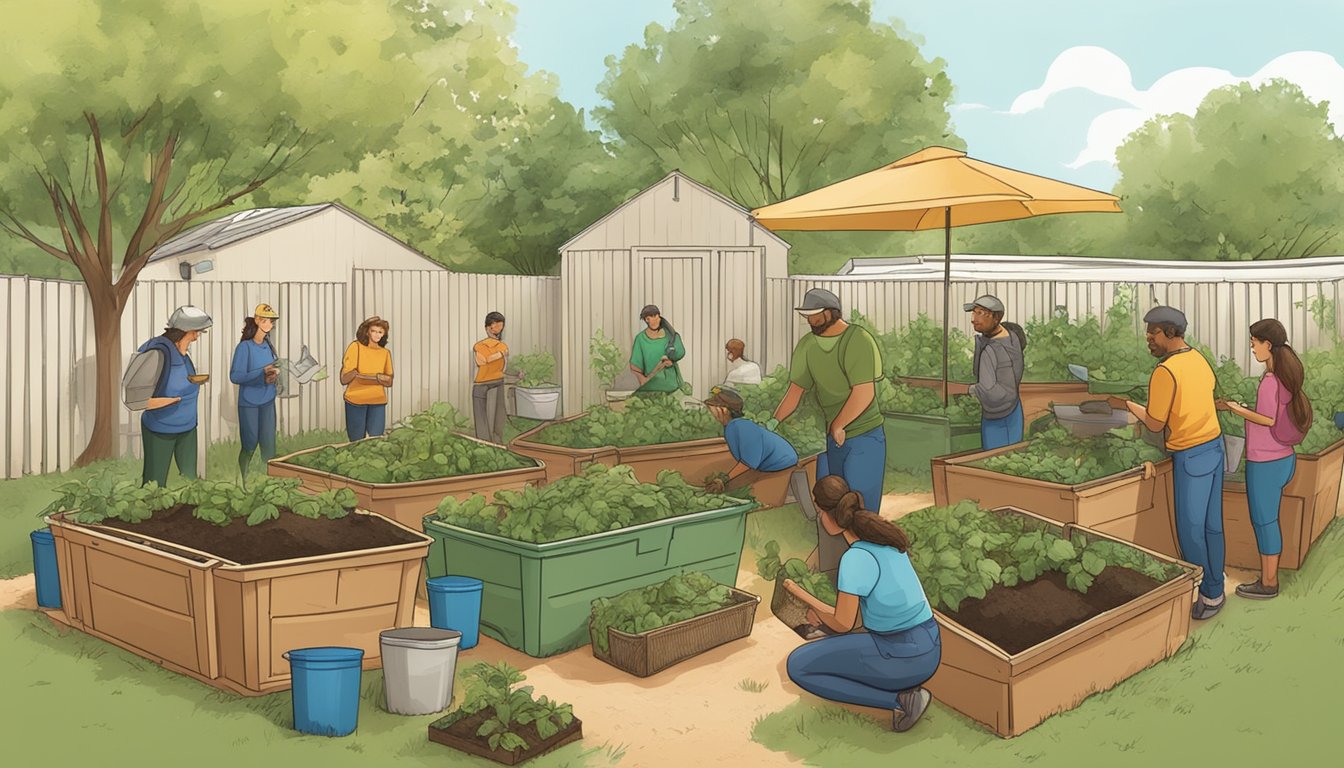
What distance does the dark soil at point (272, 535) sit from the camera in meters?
5.45

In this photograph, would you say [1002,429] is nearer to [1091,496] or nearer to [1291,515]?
[1091,496]

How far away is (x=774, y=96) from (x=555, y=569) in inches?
1134

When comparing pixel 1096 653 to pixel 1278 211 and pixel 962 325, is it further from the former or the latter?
pixel 1278 211

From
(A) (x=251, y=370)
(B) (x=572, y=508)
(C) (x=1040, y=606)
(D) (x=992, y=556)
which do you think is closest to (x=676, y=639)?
(B) (x=572, y=508)

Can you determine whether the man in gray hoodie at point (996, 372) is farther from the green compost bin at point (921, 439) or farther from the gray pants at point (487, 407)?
the gray pants at point (487, 407)

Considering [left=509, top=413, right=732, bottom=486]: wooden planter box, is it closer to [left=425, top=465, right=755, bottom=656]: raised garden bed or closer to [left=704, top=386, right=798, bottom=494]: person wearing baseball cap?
[left=704, top=386, right=798, bottom=494]: person wearing baseball cap

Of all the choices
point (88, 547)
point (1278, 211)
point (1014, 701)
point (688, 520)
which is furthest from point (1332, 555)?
point (1278, 211)

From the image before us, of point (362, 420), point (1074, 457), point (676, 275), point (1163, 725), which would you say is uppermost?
point (676, 275)

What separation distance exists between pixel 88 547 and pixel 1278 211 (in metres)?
42.2

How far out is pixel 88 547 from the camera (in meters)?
5.93

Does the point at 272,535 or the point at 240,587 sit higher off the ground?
the point at 272,535

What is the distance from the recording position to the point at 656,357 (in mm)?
10312

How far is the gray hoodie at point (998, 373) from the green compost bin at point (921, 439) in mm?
1701

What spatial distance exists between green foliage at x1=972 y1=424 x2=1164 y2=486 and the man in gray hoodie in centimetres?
73
